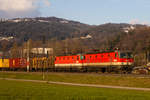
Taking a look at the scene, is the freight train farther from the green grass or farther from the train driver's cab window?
the green grass

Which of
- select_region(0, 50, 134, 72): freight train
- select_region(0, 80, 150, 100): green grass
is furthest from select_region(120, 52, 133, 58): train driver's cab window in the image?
select_region(0, 80, 150, 100): green grass

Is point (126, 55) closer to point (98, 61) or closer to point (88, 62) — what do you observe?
point (98, 61)

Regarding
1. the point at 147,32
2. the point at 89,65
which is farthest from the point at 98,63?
the point at 147,32

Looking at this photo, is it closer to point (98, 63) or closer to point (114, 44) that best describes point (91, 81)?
point (98, 63)

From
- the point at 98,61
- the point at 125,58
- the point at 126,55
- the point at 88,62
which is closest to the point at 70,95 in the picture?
the point at 125,58

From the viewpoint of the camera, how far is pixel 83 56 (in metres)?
Result: 62.1

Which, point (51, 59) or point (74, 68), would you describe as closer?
point (74, 68)

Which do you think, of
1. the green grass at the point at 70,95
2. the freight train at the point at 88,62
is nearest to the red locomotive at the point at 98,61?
the freight train at the point at 88,62

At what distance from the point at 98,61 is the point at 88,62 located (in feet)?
12.6

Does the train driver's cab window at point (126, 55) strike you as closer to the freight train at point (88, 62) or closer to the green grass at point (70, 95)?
the freight train at point (88, 62)

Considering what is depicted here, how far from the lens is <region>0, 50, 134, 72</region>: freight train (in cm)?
5150

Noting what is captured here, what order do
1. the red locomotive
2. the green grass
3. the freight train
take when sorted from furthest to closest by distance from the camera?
the freight train
the red locomotive
the green grass

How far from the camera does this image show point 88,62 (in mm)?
60344

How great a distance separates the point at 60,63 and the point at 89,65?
43.3 ft
